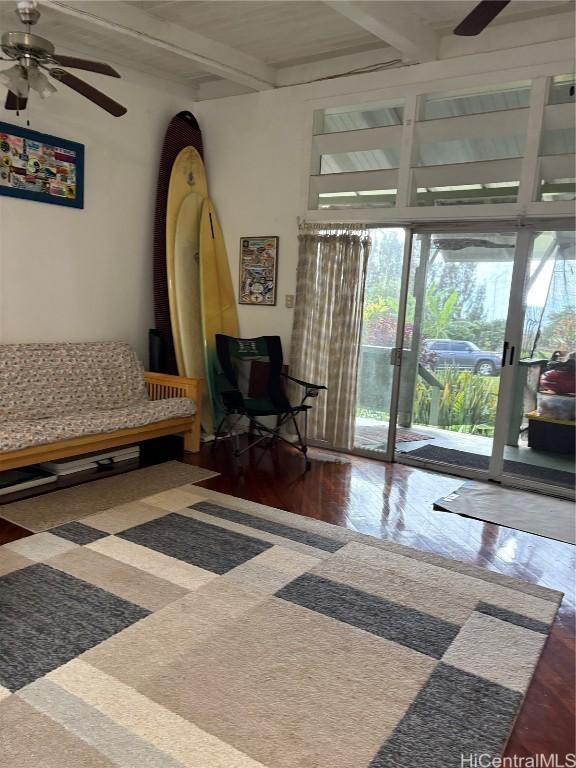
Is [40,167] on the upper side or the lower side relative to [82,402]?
upper

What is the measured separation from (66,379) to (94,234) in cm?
129

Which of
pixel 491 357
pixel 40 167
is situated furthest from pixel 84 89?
pixel 491 357

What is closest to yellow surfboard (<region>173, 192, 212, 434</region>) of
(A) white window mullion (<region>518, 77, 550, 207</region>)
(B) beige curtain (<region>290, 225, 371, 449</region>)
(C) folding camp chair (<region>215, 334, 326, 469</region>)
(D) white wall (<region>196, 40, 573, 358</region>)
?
(C) folding camp chair (<region>215, 334, 326, 469</region>)

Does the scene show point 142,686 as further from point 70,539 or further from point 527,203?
point 527,203

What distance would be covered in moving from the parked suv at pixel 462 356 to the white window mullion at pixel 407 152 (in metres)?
1.12

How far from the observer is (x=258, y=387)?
204 inches

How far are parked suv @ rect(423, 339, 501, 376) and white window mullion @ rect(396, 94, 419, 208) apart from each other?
1.12 meters

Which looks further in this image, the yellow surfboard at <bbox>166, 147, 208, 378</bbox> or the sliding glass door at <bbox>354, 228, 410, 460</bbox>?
the yellow surfboard at <bbox>166, 147, 208, 378</bbox>

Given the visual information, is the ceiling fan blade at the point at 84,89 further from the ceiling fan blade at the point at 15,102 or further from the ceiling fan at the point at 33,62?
the ceiling fan blade at the point at 15,102

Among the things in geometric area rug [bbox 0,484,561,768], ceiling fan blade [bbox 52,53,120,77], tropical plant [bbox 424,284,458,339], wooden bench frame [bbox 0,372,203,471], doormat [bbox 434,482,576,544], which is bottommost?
geometric area rug [bbox 0,484,561,768]

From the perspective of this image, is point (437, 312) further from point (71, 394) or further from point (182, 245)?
point (71, 394)

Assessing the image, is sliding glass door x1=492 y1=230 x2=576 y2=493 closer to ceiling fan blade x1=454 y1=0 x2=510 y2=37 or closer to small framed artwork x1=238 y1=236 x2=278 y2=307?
small framed artwork x1=238 y1=236 x2=278 y2=307

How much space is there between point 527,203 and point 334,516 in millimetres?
2498

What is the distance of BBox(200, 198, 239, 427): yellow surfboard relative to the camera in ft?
17.1
